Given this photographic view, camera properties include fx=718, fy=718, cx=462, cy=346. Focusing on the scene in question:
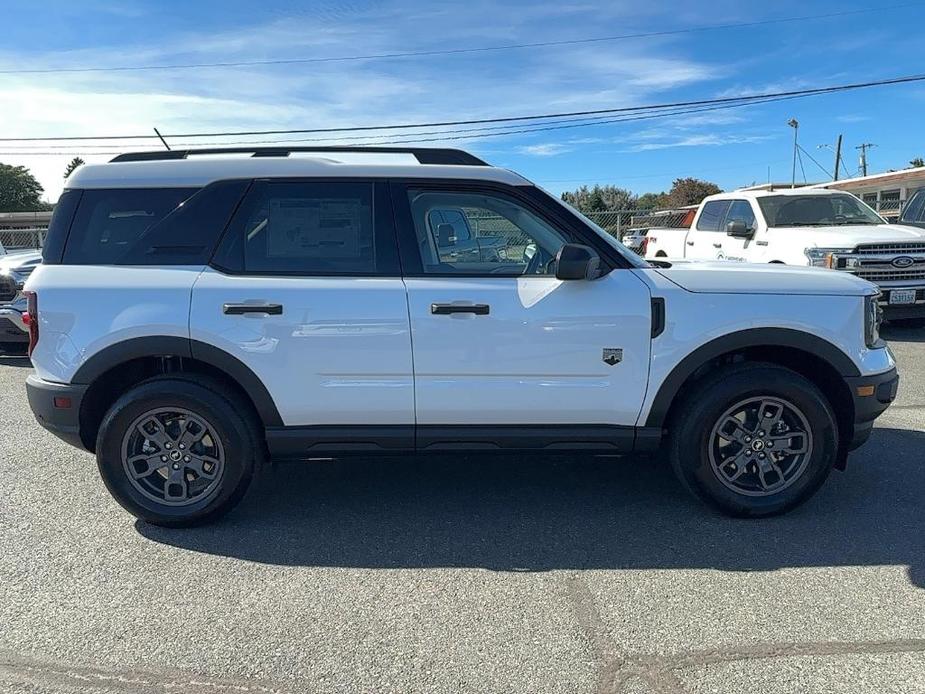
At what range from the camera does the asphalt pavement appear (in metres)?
2.72

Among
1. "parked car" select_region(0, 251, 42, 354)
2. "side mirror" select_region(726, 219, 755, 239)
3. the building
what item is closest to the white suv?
"parked car" select_region(0, 251, 42, 354)

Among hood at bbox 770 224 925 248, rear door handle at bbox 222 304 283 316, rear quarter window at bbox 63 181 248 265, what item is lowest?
→ rear door handle at bbox 222 304 283 316

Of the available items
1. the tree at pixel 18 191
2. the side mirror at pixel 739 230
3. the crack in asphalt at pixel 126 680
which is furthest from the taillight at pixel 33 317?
the tree at pixel 18 191

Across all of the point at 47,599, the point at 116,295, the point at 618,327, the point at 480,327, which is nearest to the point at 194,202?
the point at 116,295

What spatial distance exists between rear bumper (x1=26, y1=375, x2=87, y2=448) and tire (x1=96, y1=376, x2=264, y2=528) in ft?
0.58

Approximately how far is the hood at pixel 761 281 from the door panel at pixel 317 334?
1.51 meters

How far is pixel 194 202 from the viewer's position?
3.89 m

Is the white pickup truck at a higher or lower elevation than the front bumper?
higher

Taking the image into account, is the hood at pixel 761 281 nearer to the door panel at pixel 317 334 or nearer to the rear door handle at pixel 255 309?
the door panel at pixel 317 334

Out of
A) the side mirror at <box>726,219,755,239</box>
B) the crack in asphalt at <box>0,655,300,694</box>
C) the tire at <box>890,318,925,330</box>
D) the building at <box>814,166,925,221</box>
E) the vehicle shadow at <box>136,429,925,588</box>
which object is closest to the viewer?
the crack in asphalt at <box>0,655,300,694</box>

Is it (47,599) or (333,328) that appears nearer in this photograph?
(47,599)

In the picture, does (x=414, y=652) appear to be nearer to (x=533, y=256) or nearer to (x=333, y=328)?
(x=333, y=328)

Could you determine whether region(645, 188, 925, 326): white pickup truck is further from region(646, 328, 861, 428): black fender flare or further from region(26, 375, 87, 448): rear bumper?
region(26, 375, 87, 448): rear bumper

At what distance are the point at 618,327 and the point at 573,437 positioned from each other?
643mm
